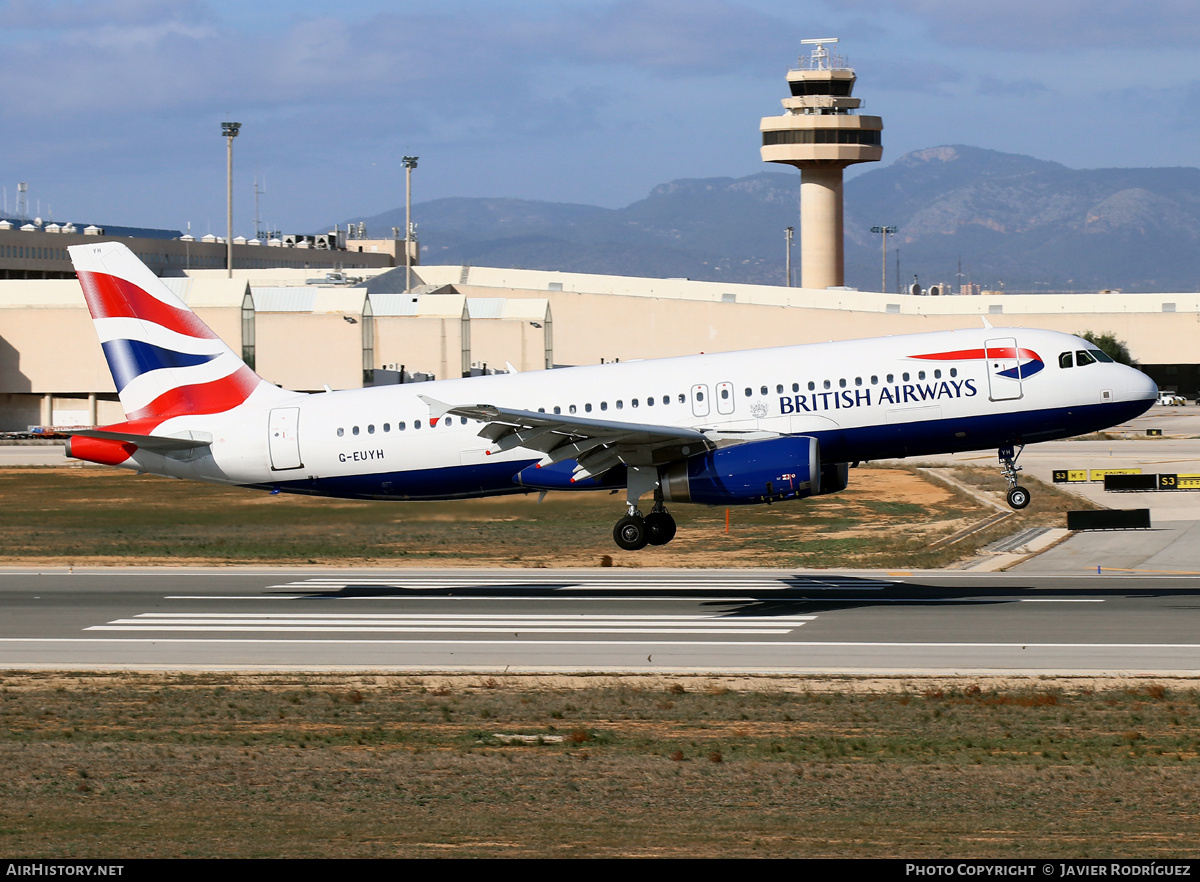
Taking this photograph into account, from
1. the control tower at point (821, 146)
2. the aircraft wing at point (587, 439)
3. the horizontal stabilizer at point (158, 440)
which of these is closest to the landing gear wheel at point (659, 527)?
the aircraft wing at point (587, 439)

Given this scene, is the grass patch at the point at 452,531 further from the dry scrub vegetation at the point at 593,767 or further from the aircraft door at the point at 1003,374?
the dry scrub vegetation at the point at 593,767

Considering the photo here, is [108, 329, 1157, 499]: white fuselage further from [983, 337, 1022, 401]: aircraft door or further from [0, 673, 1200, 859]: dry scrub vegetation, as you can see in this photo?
[0, 673, 1200, 859]: dry scrub vegetation

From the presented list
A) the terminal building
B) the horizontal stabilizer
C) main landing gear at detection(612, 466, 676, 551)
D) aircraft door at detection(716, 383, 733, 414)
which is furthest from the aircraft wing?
the terminal building

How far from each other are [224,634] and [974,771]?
20.4 meters

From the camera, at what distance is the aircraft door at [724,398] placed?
38.2m

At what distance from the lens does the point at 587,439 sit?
123 feet

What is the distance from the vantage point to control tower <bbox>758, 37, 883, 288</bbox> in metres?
180

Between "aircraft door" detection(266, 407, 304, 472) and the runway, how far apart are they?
Result: 13.3 feet

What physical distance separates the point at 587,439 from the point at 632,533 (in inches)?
128

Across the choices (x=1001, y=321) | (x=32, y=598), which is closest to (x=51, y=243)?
(x=1001, y=321)

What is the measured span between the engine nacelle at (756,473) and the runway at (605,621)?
10.8 feet

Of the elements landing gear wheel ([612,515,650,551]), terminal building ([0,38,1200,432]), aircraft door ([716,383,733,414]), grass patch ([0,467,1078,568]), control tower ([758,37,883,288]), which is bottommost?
grass patch ([0,467,1078,568])

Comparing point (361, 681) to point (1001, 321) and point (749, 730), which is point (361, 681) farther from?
point (1001, 321)

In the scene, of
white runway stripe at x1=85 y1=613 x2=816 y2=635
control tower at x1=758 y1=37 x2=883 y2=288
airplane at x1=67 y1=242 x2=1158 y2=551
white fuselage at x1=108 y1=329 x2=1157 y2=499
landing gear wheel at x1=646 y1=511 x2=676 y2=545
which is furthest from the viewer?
control tower at x1=758 y1=37 x2=883 y2=288
